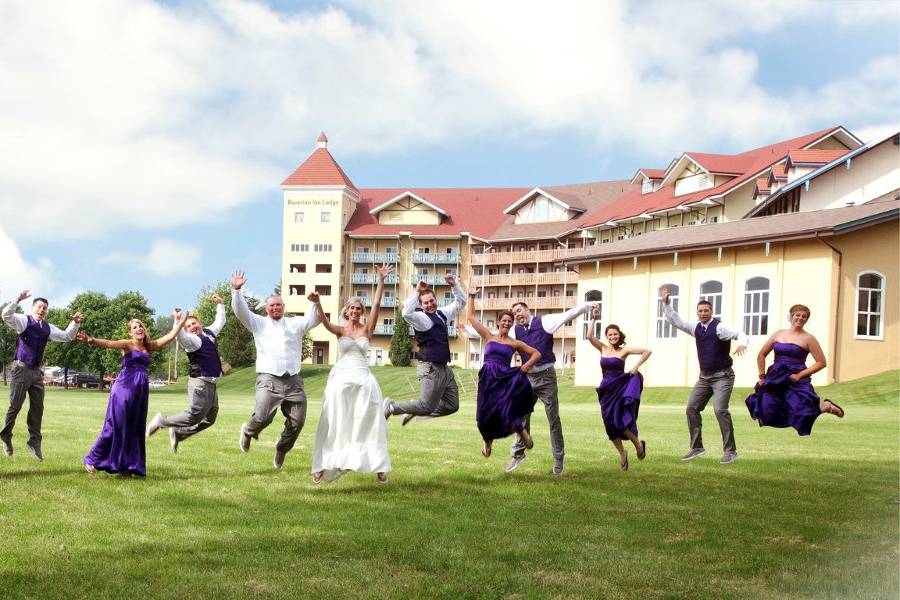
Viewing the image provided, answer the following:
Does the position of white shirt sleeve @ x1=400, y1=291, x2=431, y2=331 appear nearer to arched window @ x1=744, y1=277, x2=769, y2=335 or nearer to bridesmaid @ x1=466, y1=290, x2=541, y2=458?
bridesmaid @ x1=466, y1=290, x2=541, y2=458

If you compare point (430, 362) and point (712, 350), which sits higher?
point (712, 350)

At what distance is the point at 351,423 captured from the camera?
1285 centimetres

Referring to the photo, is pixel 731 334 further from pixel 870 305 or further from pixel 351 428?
pixel 870 305

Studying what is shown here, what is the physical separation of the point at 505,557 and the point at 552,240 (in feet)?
288

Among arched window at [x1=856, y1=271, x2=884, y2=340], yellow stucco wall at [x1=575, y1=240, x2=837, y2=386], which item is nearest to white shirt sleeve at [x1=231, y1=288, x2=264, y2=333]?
yellow stucco wall at [x1=575, y1=240, x2=837, y2=386]

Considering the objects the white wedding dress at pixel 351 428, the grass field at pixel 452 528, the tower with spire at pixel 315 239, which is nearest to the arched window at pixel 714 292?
the grass field at pixel 452 528

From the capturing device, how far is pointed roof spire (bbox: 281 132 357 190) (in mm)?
107125

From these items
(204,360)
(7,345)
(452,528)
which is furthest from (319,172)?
(452,528)

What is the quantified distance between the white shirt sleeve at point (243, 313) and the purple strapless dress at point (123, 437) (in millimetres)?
1620

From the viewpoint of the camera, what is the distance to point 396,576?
831 cm

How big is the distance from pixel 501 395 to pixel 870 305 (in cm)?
3533

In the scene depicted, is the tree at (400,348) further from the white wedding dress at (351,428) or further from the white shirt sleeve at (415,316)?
the white wedding dress at (351,428)

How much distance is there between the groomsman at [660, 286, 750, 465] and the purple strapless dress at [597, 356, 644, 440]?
1198 mm

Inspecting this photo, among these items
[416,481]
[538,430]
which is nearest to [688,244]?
[538,430]
